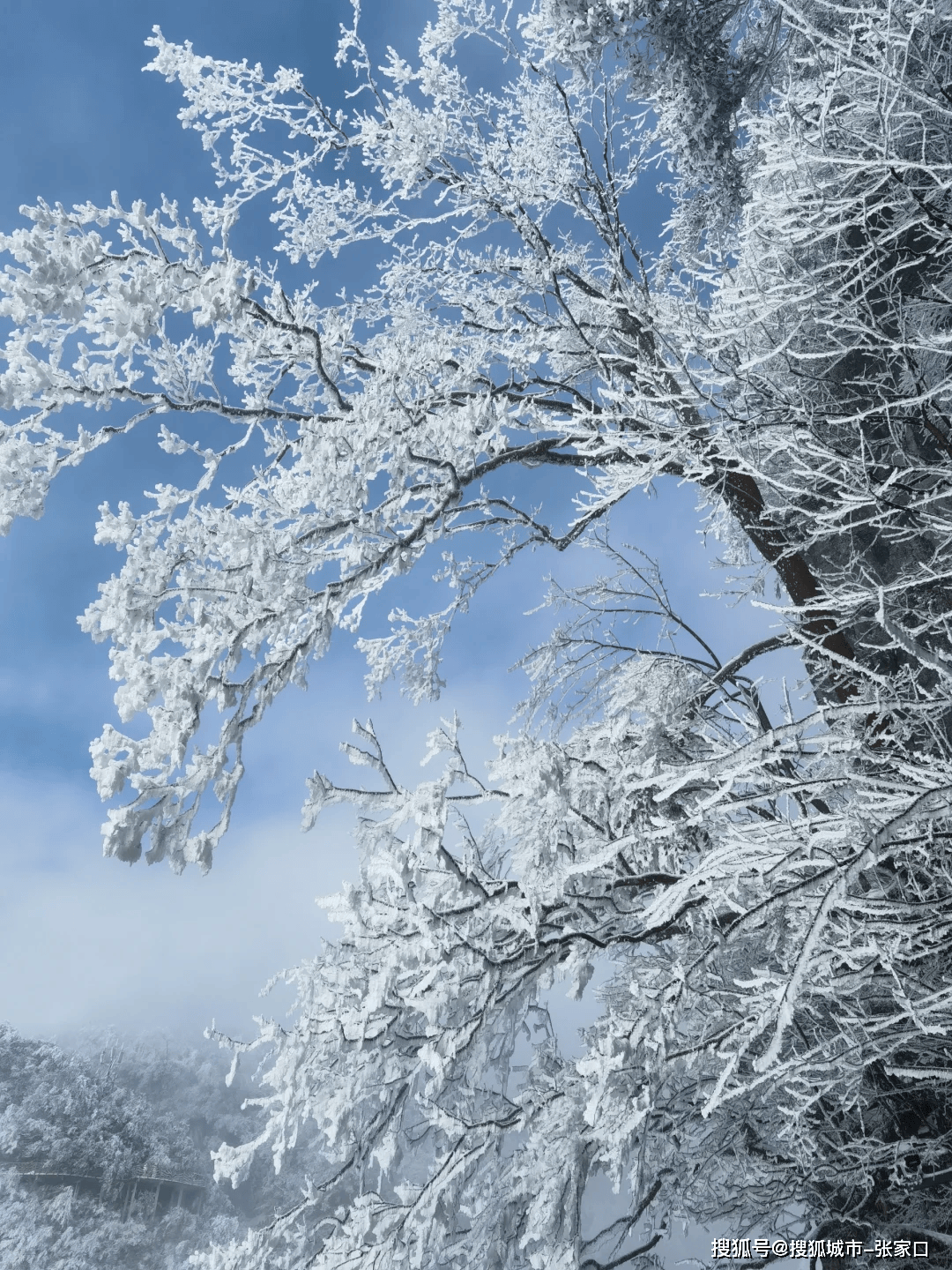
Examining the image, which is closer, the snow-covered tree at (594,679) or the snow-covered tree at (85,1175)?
the snow-covered tree at (594,679)

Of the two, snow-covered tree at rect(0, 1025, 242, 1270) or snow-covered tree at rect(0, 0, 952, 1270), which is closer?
snow-covered tree at rect(0, 0, 952, 1270)

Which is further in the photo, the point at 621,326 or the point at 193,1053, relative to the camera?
the point at 193,1053

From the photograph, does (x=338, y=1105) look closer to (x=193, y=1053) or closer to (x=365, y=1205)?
(x=365, y=1205)

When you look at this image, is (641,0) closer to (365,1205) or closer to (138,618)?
(138,618)

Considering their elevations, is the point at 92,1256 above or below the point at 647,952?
below

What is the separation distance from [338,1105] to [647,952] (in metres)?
3.54

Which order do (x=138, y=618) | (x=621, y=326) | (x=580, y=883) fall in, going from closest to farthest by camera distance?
(x=138, y=618)
(x=580, y=883)
(x=621, y=326)

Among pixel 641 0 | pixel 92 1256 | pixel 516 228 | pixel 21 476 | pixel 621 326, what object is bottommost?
pixel 92 1256

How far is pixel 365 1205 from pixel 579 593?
4.96 m

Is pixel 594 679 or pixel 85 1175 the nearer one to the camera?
pixel 594 679

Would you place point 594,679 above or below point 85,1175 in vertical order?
above

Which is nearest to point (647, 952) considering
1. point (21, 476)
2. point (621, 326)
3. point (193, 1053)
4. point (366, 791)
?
point (366, 791)

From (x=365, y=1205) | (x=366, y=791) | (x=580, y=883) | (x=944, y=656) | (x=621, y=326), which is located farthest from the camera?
Answer: (x=621, y=326)

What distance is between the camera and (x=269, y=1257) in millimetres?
4531
